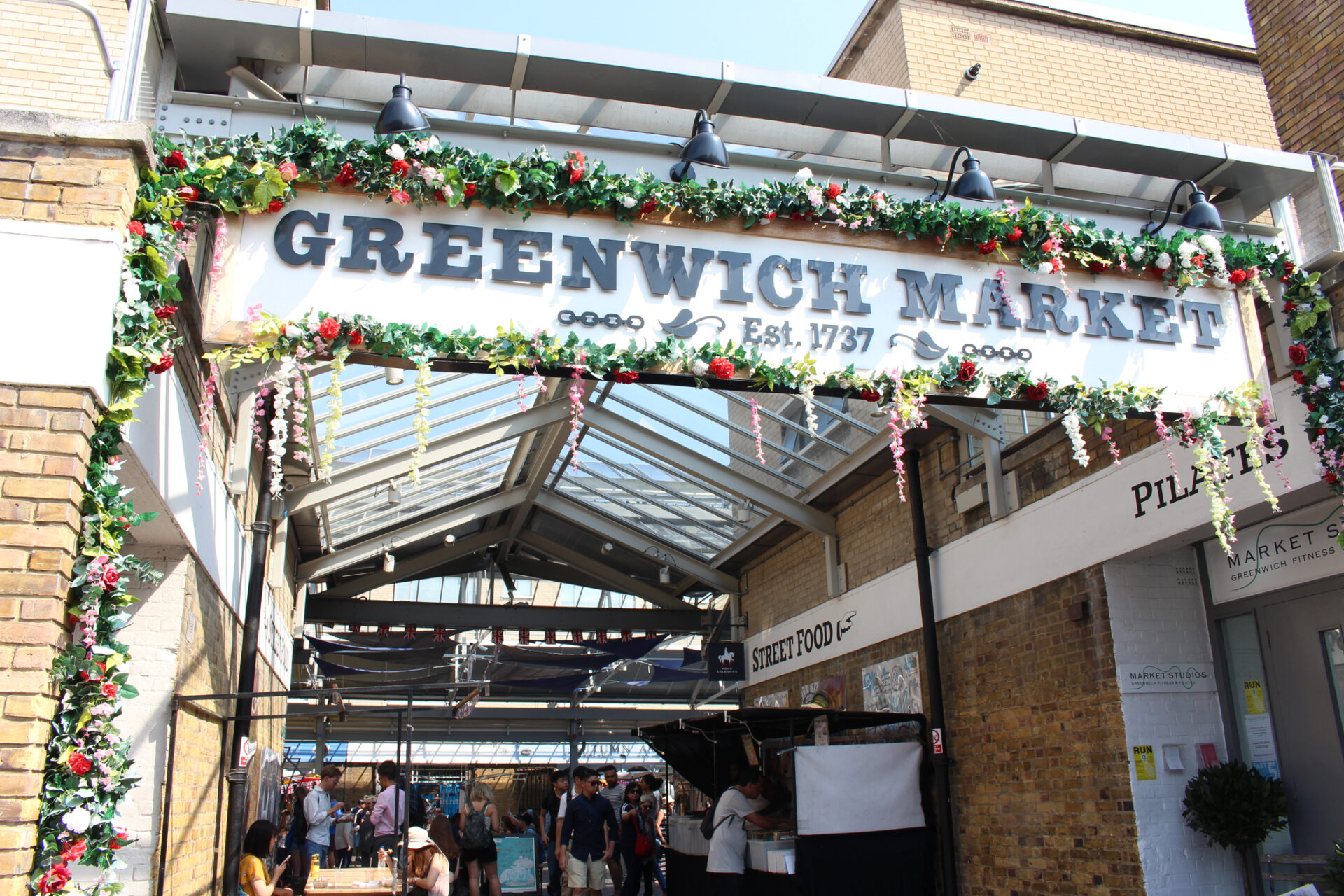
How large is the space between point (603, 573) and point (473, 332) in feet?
41.0

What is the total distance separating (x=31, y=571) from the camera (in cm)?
313

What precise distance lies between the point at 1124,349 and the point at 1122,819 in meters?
3.44

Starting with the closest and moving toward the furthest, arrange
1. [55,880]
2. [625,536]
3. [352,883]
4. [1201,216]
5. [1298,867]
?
[55,880] → [1201,216] → [1298,867] → [352,883] → [625,536]

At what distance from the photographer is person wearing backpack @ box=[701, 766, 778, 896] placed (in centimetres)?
834

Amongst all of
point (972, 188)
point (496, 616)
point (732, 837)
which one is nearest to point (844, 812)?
point (732, 837)

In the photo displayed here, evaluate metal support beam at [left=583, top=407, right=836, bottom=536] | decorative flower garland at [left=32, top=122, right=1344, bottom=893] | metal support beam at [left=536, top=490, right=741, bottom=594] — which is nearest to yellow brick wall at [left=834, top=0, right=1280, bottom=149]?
metal support beam at [left=583, top=407, right=836, bottom=536]

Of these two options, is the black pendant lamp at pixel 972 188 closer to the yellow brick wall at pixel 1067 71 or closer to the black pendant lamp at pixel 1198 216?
the black pendant lamp at pixel 1198 216

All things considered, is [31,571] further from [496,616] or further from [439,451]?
[496,616]

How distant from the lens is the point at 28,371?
3289 millimetres

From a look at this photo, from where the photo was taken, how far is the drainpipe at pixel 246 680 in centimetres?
686

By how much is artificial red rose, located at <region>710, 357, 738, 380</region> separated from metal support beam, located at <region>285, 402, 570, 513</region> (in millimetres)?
6388

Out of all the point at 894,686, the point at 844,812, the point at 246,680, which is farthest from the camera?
the point at 894,686

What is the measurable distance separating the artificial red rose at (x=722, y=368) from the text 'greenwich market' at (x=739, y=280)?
0.87 feet

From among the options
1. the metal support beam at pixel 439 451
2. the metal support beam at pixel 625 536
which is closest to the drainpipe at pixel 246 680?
the metal support beam at pixel 439 451
